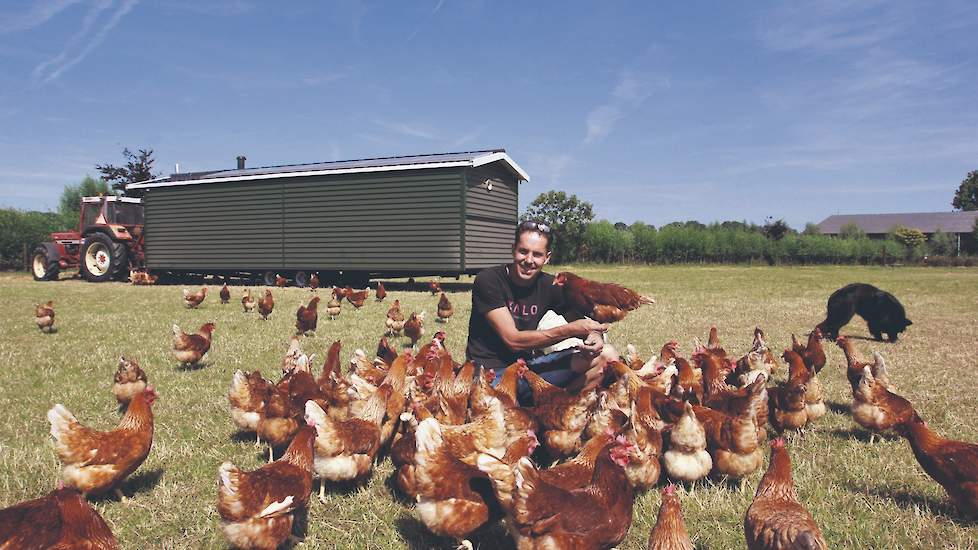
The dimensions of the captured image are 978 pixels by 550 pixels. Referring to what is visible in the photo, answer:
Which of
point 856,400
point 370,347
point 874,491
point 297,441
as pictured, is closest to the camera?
point 297,441

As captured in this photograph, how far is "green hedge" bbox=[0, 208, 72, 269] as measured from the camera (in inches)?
1158

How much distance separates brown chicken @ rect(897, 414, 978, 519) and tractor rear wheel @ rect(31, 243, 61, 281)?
29028 millimetres

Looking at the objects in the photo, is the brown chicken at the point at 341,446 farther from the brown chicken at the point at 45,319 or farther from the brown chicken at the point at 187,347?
the brown chicken at the point at 45,319

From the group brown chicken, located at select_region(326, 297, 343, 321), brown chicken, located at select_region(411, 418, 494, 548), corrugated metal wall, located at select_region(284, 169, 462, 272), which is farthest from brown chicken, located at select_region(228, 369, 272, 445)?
corrugated metal wall, located at select_region(284, 169, 462, 272)

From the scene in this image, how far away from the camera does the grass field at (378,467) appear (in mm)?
3449

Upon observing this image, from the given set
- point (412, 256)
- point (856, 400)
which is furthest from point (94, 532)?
point (412, 256)

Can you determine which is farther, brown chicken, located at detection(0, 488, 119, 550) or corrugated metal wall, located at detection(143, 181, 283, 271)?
corrugated metal wall, located at detection(143, 181, 283, 271)

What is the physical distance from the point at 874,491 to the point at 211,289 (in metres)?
21.0

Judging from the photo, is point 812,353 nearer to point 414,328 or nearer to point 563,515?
point 563,515

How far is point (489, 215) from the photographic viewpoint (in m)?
20.6

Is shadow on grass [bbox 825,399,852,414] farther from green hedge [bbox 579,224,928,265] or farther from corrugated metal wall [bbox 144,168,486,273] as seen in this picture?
green hedge [bbox 579,224,928,265]

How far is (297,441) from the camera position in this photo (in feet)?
11.6

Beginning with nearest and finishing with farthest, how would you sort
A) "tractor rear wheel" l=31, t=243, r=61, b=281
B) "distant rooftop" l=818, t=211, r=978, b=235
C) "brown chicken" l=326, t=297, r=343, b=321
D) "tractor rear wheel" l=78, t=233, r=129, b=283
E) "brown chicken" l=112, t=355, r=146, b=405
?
"brown chicken" l=112, t=355, r=146, b=405, "brown chicken" l=326, t=297, r=343, b=321, "tractor rear wheel" l=78, t=233, r=129, b=283, "tractor rear wheel" l=31, t=243, r=61, b=281, "distant rooftop" l=818, t=211, r=978, b=235

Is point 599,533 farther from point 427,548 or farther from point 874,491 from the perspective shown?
point 874,491
